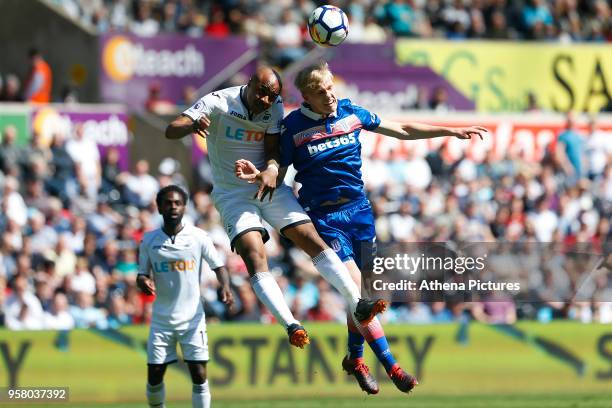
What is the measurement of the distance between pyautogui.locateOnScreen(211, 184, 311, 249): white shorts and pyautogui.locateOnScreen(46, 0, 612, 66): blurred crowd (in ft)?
33.7

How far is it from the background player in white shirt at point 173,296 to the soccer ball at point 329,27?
8.25ft

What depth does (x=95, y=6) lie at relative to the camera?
23594mm

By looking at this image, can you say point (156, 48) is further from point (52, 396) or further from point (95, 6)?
point (52, 396)

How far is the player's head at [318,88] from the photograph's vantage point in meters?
12.2

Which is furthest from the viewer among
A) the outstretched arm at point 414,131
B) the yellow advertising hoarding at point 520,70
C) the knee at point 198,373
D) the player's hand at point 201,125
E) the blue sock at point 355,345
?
the yellow advertising hoarding at point 520,70

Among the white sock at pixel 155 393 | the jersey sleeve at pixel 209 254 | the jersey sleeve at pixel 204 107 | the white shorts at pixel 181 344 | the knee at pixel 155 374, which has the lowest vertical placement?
the white sock at pixel 155 393

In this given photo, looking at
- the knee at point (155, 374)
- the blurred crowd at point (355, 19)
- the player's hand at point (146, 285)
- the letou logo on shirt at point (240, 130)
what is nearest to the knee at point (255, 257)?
the letou logo on shirt at point (240, 130)

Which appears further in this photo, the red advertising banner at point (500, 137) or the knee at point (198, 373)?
the red advertising banner at point (500, 137)

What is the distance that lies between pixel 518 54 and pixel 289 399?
28.8 ft

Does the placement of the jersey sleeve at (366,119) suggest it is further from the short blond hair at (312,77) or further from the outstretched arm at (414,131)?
the short blond hair at (312,77)

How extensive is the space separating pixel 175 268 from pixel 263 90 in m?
2.74

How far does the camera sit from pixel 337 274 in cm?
1226

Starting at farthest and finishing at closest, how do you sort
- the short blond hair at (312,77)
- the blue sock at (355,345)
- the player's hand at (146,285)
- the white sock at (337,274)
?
the player's hand at (146,285)
the blue sock at (355,345)
the white sock at (337,274)
the short blond hair at (312,77)

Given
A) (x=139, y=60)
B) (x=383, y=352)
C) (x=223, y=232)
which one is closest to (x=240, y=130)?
(x=383, y=352)
